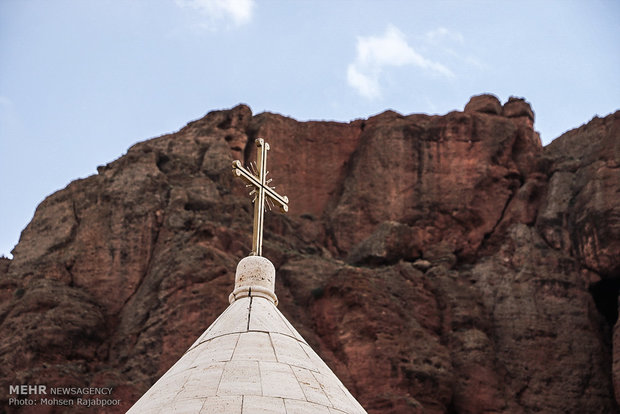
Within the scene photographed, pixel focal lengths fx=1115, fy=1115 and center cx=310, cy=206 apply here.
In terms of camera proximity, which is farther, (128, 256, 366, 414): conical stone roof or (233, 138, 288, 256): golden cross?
(233, 138, 288, 256): golden cross

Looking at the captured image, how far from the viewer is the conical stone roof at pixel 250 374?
23.3 feet

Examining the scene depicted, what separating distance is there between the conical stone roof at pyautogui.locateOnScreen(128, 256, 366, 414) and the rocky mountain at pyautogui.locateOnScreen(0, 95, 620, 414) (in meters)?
18.0

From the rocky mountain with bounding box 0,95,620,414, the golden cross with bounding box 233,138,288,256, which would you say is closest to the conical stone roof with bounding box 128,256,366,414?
the golden cross with bounding box 233,138,288,256

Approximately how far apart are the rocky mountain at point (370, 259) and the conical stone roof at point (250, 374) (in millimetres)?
17961

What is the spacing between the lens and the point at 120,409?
25.5 m

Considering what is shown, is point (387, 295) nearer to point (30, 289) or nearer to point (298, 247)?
point (298, 247)

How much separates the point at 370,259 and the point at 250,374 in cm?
2564

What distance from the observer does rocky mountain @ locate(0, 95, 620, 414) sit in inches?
1106

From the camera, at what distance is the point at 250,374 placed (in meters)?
7.43

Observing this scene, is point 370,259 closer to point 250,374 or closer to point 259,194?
point 259,194

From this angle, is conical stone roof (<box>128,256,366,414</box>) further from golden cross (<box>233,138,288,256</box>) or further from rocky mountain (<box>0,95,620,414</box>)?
rocky mountain (<box>0,95,620,414</box>)

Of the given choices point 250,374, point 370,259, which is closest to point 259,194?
point 250,374

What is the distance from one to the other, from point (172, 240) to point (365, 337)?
699 cm

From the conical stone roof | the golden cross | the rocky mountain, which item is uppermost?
the rocky mountain
